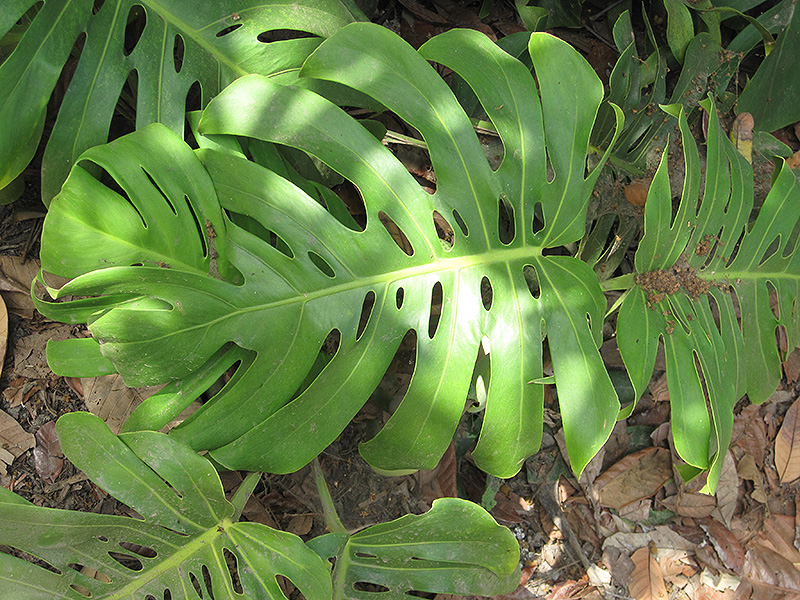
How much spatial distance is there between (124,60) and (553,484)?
6.62ft

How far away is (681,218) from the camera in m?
1.46

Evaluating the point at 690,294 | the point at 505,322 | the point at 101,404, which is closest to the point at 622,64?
the point at 690,294

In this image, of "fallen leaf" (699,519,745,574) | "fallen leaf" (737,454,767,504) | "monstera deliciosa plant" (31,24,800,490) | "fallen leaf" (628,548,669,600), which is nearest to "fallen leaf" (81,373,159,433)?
"monstera deliciosa plant" (31,24,800,490)

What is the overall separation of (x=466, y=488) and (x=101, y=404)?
129 cm

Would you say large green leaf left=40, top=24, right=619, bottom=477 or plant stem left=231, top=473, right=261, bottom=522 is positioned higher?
large green leaf left=40, top=24, right=619, bottom=477

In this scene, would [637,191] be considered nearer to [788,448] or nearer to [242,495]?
[788,448]

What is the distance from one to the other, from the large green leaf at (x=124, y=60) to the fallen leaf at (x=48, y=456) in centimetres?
79

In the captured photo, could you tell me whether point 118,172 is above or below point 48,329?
above

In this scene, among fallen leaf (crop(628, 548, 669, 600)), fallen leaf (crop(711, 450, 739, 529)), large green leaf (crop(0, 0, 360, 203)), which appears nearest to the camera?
large green leaf (crop(0, 0, 360, 203))

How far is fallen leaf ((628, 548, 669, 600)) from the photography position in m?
2.20

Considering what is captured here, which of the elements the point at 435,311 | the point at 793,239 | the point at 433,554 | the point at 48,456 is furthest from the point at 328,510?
the point at 793,239

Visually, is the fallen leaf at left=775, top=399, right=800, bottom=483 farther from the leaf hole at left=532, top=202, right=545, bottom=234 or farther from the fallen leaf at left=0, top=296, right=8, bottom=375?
the fallen leaf at left=0, top=296, right=8, bottom=375

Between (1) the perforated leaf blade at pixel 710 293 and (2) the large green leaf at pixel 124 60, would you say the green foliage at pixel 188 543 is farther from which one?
(2) the large green leaf at pixel 124 60

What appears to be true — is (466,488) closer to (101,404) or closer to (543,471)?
(543,471)
